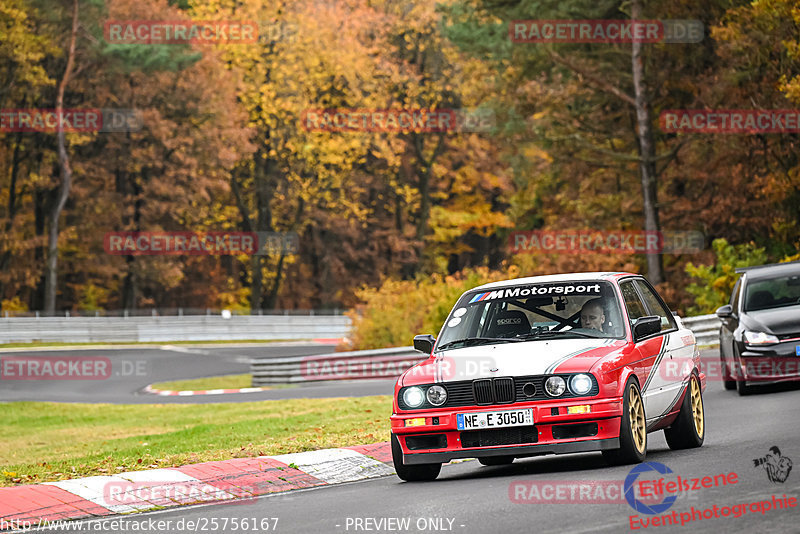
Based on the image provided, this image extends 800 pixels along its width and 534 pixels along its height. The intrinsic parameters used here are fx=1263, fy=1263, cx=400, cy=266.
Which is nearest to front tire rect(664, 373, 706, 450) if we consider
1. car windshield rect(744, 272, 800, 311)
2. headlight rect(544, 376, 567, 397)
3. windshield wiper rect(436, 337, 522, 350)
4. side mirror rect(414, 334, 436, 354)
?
windshield wiper rect(436, 337, 522, 350)

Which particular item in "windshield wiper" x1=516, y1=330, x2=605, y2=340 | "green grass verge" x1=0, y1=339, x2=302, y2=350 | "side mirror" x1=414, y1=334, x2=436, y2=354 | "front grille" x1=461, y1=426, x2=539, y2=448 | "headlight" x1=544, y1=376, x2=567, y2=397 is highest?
"windshield wiper" x1=516, y1=330, x2=605, y2=340

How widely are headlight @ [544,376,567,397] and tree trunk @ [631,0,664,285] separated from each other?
1168 inches

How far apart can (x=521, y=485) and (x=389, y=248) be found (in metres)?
62.8

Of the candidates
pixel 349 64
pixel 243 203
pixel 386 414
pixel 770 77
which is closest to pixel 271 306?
pixel 243 203

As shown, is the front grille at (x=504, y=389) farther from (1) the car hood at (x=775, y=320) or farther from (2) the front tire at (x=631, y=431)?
(1) the car hood at (x=775, y=320)

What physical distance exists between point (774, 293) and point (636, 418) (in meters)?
8.42

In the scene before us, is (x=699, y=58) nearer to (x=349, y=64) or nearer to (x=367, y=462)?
(x=349, y=64)

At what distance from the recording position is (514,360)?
10.1m

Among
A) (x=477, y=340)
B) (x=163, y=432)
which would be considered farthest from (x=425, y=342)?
(x=163, y=432)

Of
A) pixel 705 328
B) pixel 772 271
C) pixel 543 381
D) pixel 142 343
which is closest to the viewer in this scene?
pixel 543 381

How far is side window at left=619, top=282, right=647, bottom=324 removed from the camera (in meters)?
11.2

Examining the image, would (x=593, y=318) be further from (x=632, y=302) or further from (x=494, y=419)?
(x=494, y=419)

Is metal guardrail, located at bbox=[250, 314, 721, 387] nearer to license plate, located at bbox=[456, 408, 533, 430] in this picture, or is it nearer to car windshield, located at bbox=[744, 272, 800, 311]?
car windshield, located at bbox=[744, 272, 800, 311]

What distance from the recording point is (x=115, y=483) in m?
10.3
